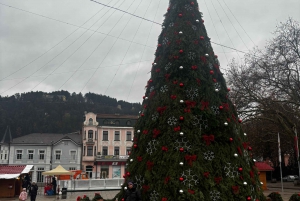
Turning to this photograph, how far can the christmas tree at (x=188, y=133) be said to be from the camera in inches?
214

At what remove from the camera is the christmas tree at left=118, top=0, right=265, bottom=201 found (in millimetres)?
5430

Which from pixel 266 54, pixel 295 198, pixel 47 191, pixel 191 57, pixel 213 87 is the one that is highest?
pixel 266 54

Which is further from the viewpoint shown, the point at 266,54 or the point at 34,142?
the point at 34,142

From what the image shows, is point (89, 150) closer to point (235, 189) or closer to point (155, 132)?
point (155, 132)

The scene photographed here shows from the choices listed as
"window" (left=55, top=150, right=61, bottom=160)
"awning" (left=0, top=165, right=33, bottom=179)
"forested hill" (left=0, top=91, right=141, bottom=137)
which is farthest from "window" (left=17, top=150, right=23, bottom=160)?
"awning" (left=0, top=165, right=33, bottom=179)

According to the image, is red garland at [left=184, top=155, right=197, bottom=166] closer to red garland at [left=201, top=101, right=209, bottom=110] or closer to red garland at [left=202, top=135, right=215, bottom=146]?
red garland at [left=202, top=135, right=215, bottom=146]

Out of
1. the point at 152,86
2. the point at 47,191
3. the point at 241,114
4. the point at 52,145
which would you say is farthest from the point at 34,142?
the point at 152,86

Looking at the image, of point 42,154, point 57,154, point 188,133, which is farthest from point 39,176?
point 188,133

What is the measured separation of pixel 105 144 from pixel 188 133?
38.5 meters

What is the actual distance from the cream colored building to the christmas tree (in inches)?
1402

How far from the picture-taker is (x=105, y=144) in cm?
4303

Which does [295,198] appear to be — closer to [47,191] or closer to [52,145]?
[47,191]

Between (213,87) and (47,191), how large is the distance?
18818mm

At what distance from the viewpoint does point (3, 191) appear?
19.0 meters
